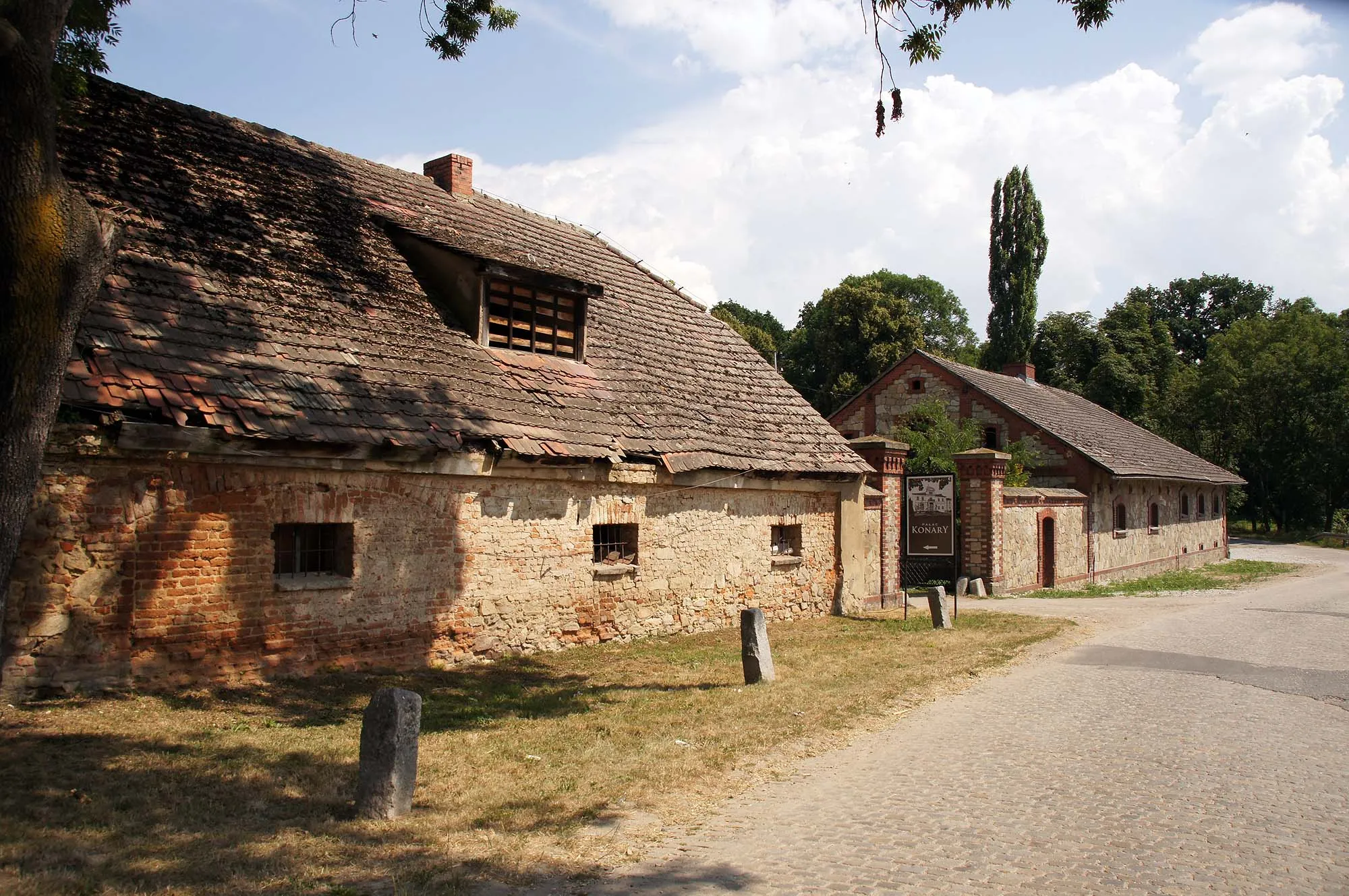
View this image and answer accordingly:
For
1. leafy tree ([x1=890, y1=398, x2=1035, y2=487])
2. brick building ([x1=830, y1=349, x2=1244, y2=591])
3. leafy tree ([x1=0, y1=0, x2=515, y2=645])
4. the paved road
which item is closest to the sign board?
the paved road

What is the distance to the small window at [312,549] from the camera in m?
9.57

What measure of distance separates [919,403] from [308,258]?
2323cm

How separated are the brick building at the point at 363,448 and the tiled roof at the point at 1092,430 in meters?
15.3

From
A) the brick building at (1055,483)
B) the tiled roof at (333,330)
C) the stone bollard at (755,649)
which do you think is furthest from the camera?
the brick building at (1055,483)

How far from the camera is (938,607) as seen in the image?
589 inches

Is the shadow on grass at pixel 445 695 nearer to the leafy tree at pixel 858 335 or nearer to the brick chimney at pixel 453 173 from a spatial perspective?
the brick chimney at pixel 453 173

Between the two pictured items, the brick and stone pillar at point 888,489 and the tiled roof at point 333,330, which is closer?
the tiled roof at point 333,330

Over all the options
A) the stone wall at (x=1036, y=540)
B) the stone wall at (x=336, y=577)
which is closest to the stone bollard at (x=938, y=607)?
the stone wall at (x=336, y=577)

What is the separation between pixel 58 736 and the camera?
6.71 m

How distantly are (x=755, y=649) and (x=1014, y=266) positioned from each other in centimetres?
4362

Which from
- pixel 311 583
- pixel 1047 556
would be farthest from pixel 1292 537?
pixel 311 583

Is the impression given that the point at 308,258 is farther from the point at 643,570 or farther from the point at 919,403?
the point at 919,403

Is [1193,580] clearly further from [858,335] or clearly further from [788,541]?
[858,335]

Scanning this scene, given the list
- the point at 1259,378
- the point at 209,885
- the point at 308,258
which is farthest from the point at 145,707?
the point at 1259,378
